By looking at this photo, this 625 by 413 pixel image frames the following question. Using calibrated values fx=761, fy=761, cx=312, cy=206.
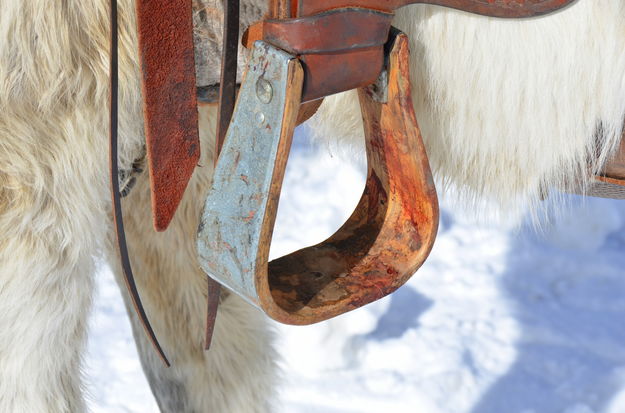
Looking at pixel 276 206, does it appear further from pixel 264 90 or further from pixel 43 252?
pixel 43 252

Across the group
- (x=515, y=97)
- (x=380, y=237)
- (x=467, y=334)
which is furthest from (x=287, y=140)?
(x=467, y=334)

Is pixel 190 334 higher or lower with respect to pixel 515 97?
lower

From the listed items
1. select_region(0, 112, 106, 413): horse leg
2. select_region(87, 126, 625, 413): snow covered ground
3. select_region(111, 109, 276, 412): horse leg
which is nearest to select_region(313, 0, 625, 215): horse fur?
select_region(0, 112, 106, 413): horse leg

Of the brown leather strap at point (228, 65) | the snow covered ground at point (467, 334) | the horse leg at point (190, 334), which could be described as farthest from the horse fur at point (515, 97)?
the snow covered ground at point (467, 334)

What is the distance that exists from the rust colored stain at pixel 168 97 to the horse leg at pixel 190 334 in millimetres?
426

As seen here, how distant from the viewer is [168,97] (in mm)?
700

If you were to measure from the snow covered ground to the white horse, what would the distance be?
0.78m

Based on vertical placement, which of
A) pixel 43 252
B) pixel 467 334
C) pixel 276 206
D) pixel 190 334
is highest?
pixel 276 206

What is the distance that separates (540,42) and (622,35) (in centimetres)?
8

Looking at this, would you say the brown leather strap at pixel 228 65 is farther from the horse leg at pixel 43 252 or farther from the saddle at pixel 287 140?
the horse leg at pixel 43 252

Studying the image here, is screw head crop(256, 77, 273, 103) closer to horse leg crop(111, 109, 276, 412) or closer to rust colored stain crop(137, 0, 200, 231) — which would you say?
rust colored stain crop(137, 0, 200, 231)

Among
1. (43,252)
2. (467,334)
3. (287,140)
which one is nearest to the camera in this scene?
(287,140)

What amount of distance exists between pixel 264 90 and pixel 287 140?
0.05 meters

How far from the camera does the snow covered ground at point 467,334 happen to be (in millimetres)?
1780
